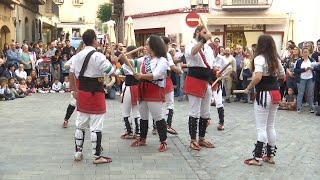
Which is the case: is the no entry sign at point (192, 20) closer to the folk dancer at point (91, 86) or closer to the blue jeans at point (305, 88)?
the blue jeans at point (305, 88)

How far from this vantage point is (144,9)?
90.5 ft

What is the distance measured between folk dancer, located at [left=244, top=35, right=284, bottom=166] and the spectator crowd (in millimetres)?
2625

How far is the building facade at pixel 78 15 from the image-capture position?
62.4 metres

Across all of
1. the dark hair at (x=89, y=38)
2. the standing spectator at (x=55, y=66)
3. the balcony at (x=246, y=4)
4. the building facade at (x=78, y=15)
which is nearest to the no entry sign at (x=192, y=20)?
the standing spectator at (x=55, y=66)

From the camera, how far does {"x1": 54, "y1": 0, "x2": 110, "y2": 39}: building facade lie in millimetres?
62375

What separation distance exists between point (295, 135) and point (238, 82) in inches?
263

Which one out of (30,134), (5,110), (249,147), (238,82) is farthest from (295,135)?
(5,110)

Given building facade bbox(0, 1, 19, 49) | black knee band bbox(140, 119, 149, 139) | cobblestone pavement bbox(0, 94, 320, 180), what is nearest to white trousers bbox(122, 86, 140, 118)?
cobblestone pavement bbox(0, 94, 320, 180)

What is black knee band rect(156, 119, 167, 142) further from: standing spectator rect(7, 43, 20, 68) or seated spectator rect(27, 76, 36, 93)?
standing spectator rect(7, 43, 20, 68)

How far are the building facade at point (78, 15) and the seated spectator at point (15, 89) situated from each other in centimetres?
4393

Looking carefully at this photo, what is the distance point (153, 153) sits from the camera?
25.7ft

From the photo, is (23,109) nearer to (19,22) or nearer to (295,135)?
(295,135)

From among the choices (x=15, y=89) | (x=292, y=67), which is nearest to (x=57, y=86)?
(x=15, y=89)

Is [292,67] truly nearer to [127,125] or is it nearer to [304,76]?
[304,76]
